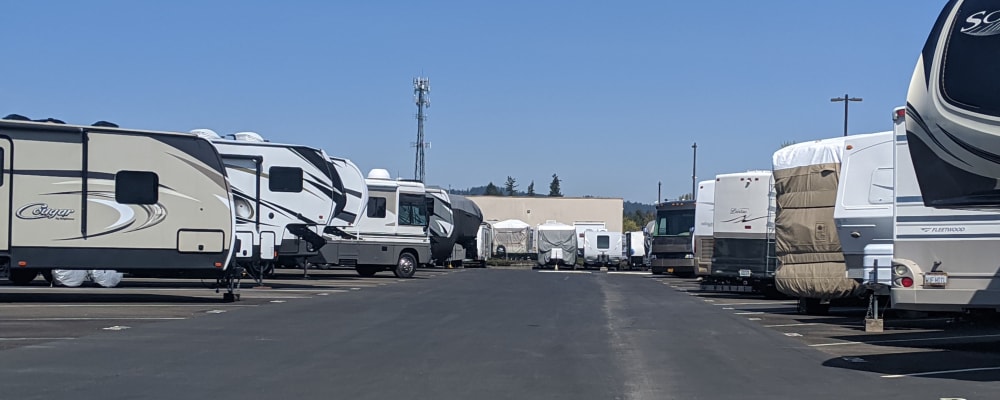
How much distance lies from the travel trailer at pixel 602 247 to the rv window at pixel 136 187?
36.1 m

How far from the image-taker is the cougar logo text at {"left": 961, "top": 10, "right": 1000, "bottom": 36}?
375 inches

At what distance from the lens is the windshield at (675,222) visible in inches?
1443

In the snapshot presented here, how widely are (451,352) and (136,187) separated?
8968 mm

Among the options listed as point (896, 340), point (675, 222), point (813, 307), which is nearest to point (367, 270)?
point (675, 222)

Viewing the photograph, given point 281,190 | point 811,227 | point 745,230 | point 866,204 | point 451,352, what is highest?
point 281,190

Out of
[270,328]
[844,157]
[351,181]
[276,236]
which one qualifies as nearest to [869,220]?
[844,157]

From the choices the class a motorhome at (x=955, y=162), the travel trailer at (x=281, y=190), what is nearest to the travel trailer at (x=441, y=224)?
the travel trailer at (x=281, y=190)

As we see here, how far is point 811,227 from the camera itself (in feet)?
59.8

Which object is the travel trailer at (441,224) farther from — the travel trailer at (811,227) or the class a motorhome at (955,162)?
the class a motorhome at (955,162)

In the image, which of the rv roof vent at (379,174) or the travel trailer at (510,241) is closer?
the rv roof vent at (379,174)

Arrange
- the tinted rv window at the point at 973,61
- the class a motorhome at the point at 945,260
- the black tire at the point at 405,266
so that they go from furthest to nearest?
the black tire at the point at 405,266
the class a motorhome at the point at 945,260
the tinted rv window at the point at 973,61

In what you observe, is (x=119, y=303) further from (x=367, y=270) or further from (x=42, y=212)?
(x=367, y=270)

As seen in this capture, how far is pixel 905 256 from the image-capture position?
38.8 ft

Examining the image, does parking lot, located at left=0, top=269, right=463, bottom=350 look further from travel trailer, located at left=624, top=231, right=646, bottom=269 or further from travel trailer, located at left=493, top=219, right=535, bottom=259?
travel trailer, located at left=493, top=219, right=535, bottom=259
